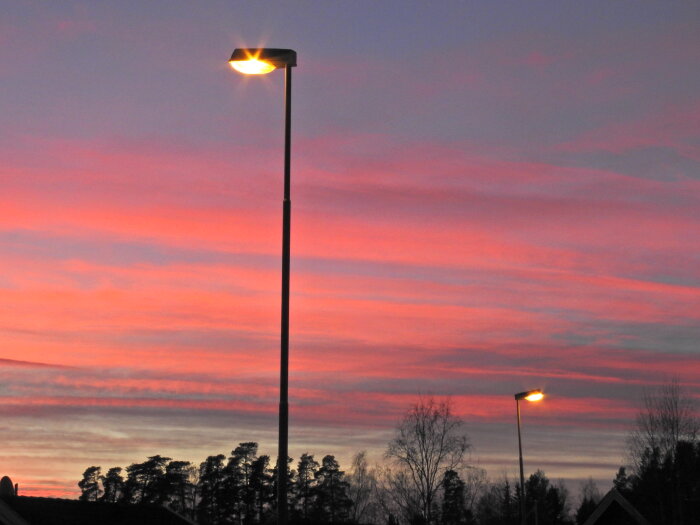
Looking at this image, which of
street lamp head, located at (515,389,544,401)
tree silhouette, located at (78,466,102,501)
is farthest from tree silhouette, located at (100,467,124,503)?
street lamp head, located at (515,389,544,401)

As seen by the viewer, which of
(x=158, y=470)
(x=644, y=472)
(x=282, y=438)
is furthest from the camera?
(x=158, y=470)

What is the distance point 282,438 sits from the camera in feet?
53.4

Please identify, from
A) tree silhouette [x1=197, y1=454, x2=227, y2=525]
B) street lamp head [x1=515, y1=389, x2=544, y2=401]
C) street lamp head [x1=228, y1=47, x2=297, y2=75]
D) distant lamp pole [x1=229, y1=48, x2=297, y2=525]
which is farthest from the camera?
tree silhouette [x1=197, y1=454, x2=227, y2=525]

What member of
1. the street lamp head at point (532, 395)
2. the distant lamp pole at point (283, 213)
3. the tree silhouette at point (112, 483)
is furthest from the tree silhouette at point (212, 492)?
the distant lamp pole at point (283, 213)

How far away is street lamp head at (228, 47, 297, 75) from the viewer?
1709cm

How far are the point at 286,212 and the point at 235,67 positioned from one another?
2.62 m

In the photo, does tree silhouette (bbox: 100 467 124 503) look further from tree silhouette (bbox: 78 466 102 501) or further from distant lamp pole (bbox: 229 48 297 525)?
distant lamp pole (bbox: 229 48 297 525)

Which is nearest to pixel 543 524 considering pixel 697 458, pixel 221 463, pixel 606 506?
pixel 221 463

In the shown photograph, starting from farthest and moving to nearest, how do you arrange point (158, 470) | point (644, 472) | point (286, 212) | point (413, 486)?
point (158, 470), point (413, 486), point (644, 472), point (286, 212)

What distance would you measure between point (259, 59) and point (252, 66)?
0.64 ft

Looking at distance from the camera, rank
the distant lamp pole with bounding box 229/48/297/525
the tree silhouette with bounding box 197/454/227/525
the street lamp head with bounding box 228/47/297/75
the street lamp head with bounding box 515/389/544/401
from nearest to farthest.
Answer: the distant lamp pole with bounding box 229/48/297/525 → the street lamp head with bounding box 228/47/297/75 → the street lamp head with bounding box 515/389/544/401 → the tree silhouette with bounding box 197/454/227/525

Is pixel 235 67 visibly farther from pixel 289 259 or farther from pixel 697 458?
pixel 697 458

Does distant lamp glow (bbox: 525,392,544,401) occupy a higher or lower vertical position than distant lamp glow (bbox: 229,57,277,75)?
lower

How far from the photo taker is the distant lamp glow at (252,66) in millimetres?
17109
